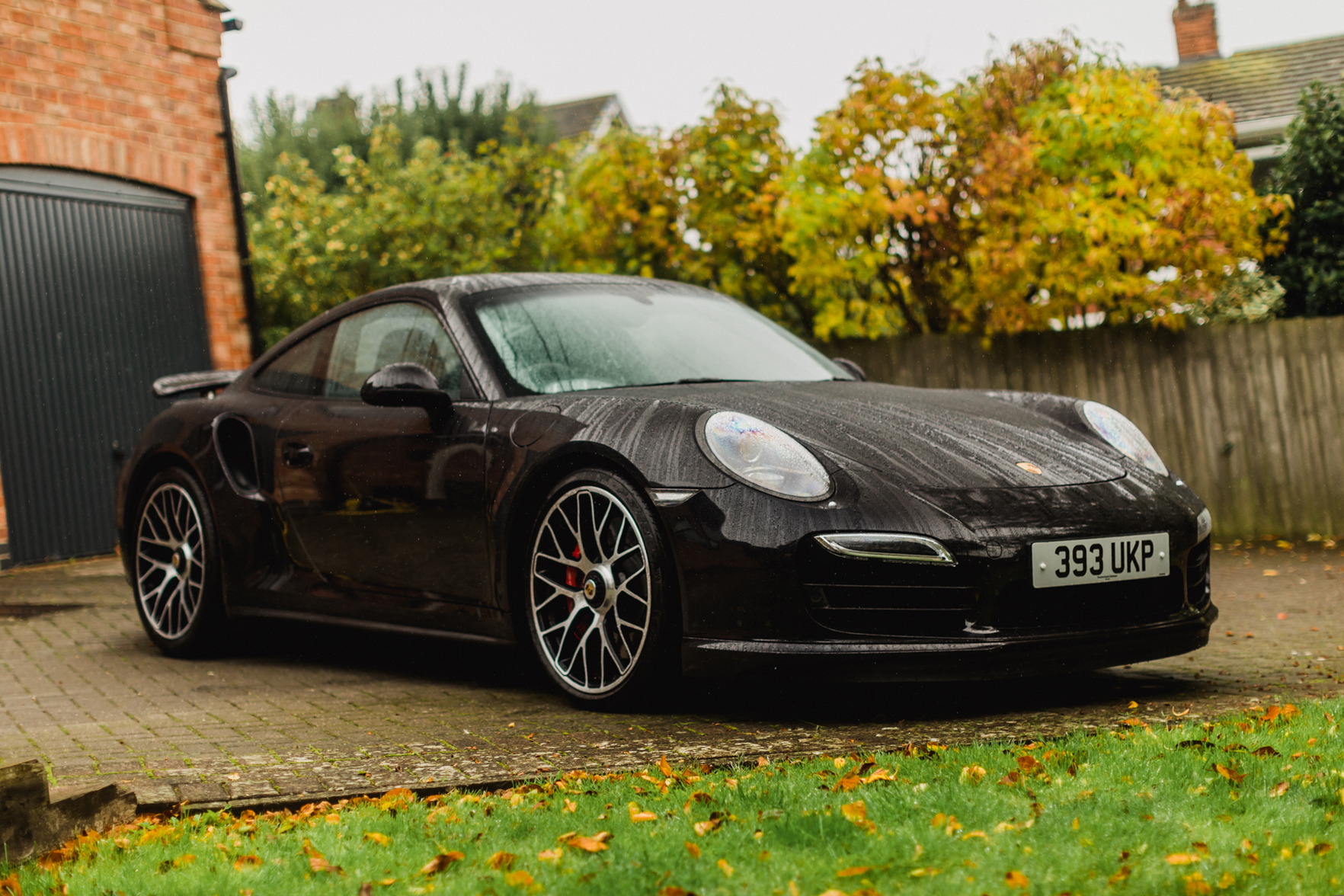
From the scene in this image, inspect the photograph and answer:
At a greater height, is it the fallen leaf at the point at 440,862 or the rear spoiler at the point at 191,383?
the rear spoiler at the point at 191,383

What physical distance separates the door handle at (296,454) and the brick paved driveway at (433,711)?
697 millimetres

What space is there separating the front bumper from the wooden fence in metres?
7.04

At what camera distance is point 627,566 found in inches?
181

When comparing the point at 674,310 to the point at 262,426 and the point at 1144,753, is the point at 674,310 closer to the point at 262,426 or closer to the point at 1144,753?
the point at 262,426

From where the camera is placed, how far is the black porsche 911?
4305 millimetres

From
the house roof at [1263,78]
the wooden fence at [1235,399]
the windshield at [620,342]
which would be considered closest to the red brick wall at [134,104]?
the wooden fence at [1235,399]

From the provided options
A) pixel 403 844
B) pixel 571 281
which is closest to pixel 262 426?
pixel 571 281

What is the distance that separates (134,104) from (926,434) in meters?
9.67

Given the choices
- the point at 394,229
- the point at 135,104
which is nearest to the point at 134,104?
the point at 135,104

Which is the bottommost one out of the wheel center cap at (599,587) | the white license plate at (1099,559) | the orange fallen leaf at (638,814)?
the orange fallen leaf at (638,814)

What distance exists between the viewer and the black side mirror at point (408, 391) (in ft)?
16.9

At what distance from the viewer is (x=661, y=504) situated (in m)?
4.47

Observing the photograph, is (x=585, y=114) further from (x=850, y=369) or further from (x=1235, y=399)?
(x=850, y=369)

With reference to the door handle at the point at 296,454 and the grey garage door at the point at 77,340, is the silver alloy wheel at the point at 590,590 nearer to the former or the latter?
the door handle at the point at 296,454
